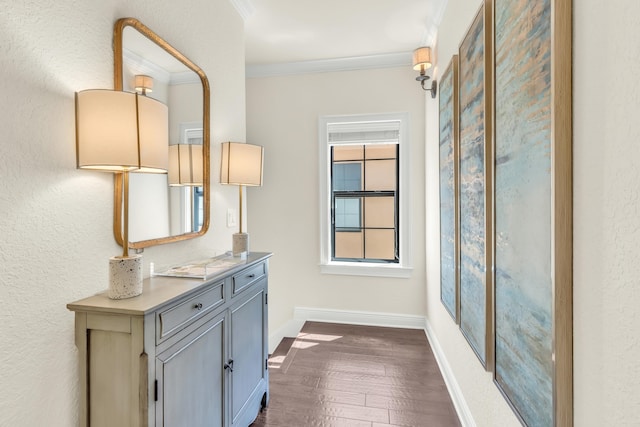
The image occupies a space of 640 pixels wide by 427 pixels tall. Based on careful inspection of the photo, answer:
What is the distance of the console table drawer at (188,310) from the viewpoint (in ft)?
3.75

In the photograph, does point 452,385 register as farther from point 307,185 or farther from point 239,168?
point 307,185

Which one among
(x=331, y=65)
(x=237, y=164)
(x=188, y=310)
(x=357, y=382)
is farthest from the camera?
(x=331, y=65)

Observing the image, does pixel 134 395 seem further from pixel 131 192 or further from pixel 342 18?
pixel 342 18

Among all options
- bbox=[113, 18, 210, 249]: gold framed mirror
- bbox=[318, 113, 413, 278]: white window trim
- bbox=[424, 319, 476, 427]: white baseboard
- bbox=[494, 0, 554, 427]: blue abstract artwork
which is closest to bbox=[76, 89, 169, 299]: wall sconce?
bbox=[113, 18, 210, 249]: gold framed mirror

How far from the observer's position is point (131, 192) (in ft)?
4.58

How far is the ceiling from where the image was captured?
245 centimetres

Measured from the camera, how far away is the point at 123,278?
1.13 m

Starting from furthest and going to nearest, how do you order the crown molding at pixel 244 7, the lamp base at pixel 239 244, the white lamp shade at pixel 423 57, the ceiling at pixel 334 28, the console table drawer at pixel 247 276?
the white lamp shade at pixel 423 57
the ceiling at pixel 334 28
the crown molding at pixel 244 7
the lamp base at pixel 239 244
the console table drawer at pixel 247 276

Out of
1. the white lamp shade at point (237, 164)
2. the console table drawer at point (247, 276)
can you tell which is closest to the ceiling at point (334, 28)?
the white lamp shade at point (237, 164)

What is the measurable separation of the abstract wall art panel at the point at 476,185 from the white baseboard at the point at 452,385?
459mm

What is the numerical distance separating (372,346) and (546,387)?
213cm

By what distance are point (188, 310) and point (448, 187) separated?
1.77 metres

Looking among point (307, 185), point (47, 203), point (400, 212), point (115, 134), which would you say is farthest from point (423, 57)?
point (47, 203)

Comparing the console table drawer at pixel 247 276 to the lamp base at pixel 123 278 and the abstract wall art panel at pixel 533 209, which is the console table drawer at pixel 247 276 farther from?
the abstract wall art panel at pixel 533 209
